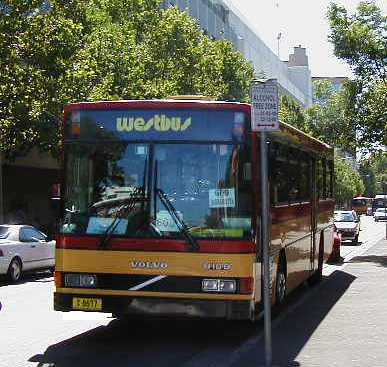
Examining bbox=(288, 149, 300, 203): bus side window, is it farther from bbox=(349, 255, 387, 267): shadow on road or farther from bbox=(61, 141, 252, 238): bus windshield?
bbox=(349, 255, 387, 267): shadow on road

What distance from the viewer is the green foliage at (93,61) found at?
2172 centimetres

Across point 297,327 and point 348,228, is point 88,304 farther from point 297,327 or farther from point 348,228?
point 348,228

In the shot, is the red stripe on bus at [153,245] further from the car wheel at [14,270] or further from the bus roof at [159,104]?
the car wheel at [14,270]

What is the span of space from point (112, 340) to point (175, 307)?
1294mm

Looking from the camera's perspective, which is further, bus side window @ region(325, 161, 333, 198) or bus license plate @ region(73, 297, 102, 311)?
bus side window @ region(325, 161, 333, 198)

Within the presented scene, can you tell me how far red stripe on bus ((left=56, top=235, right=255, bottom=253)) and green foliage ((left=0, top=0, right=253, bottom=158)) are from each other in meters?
12.4

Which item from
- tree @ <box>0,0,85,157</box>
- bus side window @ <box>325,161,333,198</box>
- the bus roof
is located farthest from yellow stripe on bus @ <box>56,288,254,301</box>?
tree @ <box>0,0,85,157</box>

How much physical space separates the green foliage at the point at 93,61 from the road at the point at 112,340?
34.6 feet

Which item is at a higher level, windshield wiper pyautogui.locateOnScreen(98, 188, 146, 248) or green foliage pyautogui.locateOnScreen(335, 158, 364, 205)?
green foliage pyautogui.locateOnScreen(335, 158, 364, 205)

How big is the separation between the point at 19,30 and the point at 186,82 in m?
17.4

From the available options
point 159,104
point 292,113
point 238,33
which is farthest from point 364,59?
point 238,33

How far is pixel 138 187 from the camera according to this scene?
29.5 ft

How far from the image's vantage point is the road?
832 cm

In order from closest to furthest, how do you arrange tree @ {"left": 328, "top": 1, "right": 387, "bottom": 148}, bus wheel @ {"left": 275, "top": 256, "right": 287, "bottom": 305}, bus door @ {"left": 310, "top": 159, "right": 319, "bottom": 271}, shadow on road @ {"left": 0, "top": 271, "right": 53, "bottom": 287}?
bus wheel @ {"left": 275, "top": 256, "right": 287, "bottom": 305} < bus door @ {"left": 310, "top": 159, "right": 319, "bottom": 271} < shadow on road @ {"left": 0, "top": 271, "right": 53, "bottom": 287} < tree @ {"left": 328, "top": 1, "right": 387, "bottom": 148}
